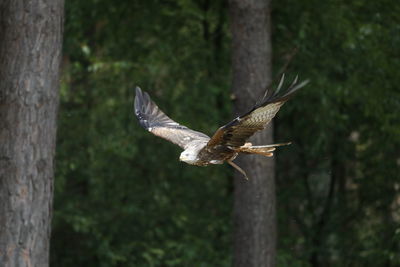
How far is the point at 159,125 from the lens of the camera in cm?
706

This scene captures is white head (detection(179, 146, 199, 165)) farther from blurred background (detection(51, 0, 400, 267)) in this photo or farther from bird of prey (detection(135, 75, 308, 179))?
blurred background (detection(51, 0, 400, 267))

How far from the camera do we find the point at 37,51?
6773 mm

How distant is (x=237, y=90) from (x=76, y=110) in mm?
4504

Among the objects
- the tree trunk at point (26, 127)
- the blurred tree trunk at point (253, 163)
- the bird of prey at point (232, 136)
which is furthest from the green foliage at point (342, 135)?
the tree trunk at point (26, 127)

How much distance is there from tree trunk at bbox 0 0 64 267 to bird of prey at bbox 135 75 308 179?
977mm

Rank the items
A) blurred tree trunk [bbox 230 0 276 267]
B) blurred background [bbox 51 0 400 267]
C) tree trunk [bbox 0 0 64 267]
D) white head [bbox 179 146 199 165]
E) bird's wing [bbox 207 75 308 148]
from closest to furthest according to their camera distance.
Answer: bird's wing [bbox 207 75 308 148] → white head [bbox 179 146 199 165] → tree trunk [bbox 0 0 64 267] → blurred tree trunk [bbox 230 0 276 267] → blurred background [bbox 51 0 400 267]

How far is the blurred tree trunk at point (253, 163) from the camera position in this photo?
839 centimetres

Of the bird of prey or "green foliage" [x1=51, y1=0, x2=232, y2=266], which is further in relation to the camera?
"green foliage" [x1=51, y1=0, x2=232, y2=266]

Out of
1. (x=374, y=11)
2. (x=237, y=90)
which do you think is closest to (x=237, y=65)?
(x=237, y=90)

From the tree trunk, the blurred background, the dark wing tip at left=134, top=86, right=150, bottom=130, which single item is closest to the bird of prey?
the dark wing tip at left=134, top=86, right=150, bottom=130

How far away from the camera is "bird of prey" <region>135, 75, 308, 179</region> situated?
4707mm

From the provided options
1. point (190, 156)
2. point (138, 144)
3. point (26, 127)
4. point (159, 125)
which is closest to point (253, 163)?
point (159, 125)

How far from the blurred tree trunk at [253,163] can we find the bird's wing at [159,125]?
4.49 feet

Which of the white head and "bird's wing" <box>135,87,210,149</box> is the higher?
"bird's wing" <box>135,87,210,149</box>
